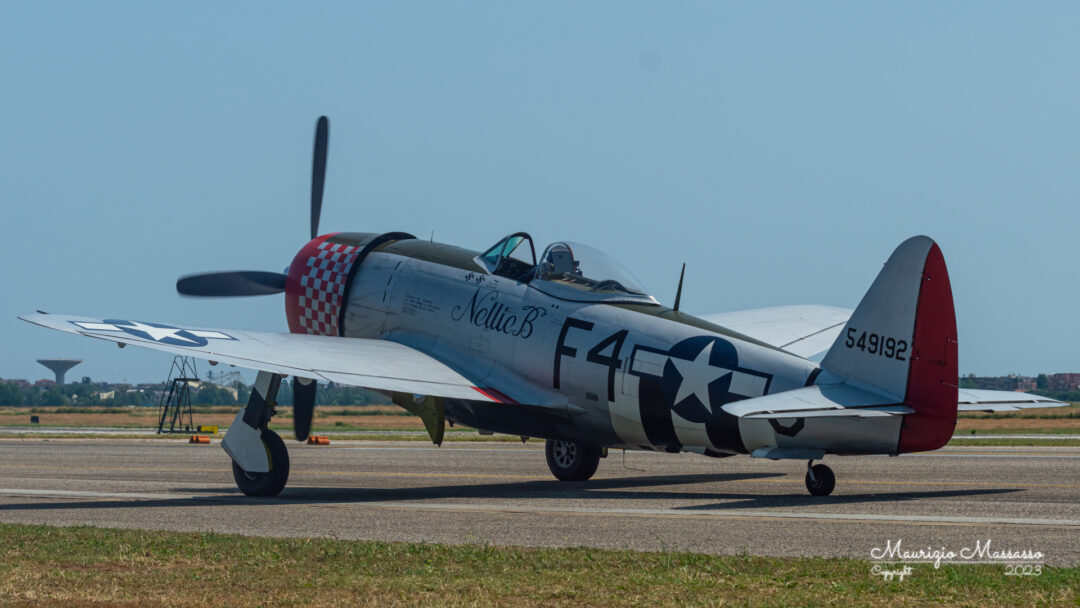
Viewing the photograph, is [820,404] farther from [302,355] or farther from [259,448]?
[259,448]

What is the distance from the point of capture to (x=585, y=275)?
19109 mm

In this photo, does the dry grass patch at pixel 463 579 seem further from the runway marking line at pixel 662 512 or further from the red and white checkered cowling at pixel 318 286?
the red and white checkered cowling at pixel 318 286

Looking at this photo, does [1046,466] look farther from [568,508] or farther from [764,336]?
[568,508]

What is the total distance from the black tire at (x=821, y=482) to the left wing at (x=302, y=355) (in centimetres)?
464

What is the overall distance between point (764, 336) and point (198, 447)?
21494 millimetres

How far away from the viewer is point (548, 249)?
1945cm

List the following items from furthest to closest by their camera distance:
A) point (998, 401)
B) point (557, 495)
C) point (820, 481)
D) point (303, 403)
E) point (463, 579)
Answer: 1. point (303, 403)
2. point (557, 495)
3. point (820, 481)
4. point (998, 401)
5. point (463, 579)

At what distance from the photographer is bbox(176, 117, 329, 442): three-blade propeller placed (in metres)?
23.3

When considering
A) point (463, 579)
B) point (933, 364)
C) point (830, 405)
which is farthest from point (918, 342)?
point (463, 579)

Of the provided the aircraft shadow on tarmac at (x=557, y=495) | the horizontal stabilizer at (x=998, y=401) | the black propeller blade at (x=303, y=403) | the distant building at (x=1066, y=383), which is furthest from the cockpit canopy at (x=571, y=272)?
the distant building at (x=1066, y=383)

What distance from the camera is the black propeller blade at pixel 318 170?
2530 cm

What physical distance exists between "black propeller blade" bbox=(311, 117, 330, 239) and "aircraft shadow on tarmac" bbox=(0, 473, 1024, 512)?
6642 mm

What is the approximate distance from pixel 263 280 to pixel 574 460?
7129 millimetres

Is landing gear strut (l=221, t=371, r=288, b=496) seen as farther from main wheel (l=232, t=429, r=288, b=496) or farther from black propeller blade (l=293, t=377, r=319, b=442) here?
black propeller blade (l=293, t=377, r=319, b=442)
